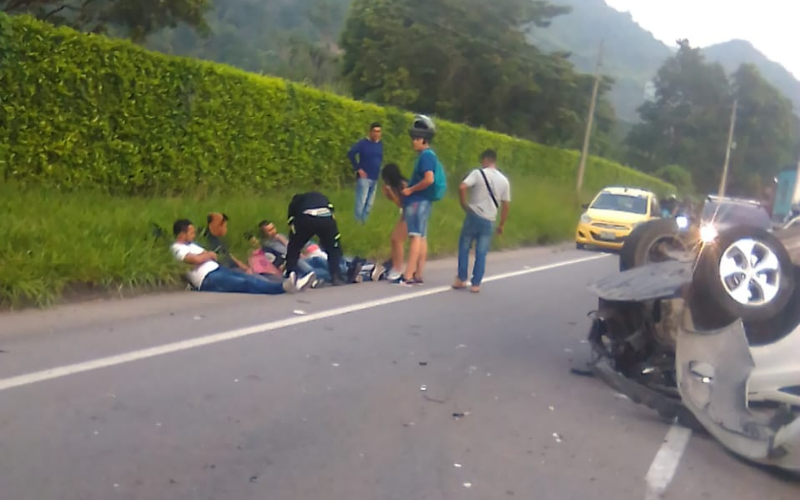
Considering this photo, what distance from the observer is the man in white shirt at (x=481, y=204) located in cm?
1045

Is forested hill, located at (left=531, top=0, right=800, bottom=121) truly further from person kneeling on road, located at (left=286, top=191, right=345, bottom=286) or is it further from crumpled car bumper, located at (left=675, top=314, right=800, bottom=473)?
crumpled car bumper, located at (left=675, top=314, right=800, bottom=473)

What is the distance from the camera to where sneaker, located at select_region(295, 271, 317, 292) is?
9555 millimetres

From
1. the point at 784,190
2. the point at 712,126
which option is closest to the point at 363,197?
the point at 784,190

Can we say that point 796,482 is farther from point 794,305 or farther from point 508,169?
point 508,169

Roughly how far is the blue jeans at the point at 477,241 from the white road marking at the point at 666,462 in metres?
5.30

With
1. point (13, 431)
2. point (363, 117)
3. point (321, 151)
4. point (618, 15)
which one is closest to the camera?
point (13, 431)

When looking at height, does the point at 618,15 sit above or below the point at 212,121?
above

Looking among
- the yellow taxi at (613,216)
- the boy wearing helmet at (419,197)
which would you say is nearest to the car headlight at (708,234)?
the boy wearing helmet at (419,197)

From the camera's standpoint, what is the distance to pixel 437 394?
18.9 ft

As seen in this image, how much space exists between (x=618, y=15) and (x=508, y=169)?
16360 cm

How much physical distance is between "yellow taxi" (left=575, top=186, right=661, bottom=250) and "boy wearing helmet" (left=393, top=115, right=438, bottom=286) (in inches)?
397

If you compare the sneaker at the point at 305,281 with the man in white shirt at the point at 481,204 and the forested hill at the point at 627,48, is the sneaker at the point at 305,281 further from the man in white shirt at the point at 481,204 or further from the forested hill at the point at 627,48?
the forested hill at the point at 627,48

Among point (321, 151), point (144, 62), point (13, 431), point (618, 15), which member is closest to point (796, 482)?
point (13, 431)

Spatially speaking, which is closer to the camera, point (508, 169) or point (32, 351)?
point (32, 351)
